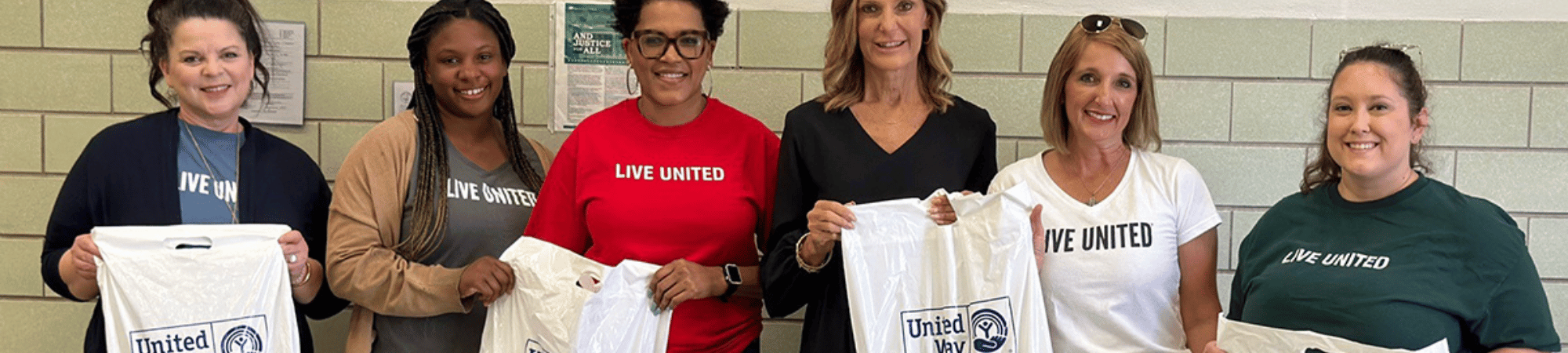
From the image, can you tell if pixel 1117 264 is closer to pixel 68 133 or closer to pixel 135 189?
pixel 135 189

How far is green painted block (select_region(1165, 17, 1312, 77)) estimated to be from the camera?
279 centimetres

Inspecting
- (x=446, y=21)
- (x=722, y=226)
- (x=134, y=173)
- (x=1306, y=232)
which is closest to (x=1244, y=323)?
Result: (x=1306, y=232)

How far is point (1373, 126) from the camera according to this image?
184cm

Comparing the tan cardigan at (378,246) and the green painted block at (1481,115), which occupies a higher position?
the green painted block at (1481,115)

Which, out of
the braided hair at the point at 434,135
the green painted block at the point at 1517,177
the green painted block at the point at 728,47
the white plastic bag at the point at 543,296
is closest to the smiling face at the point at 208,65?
the braided hair at the point at 434,135

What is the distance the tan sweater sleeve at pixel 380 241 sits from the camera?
215cm

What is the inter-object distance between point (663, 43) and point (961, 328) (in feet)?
2.58

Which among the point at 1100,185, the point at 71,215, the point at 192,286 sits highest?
the point at 1100,185

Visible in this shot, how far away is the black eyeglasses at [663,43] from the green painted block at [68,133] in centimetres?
167

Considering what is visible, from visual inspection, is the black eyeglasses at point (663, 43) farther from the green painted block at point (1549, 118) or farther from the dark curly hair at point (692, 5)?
the green painted block at point (1549, 118)

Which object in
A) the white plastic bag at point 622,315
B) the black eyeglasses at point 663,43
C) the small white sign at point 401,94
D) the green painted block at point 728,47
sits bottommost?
the white plastic bag at point 622,315

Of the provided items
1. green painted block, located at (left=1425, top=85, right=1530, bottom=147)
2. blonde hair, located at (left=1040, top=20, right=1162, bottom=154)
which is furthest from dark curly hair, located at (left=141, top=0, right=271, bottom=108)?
green painted block, located at (left=1425, top=85, right=1530, bottom=147)

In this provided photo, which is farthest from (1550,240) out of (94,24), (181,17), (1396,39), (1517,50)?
(94,24)

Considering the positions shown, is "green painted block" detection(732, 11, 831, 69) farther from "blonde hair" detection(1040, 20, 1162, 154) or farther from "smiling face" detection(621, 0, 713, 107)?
"blonde hair" detection(1040, 20, 1162, 154)
